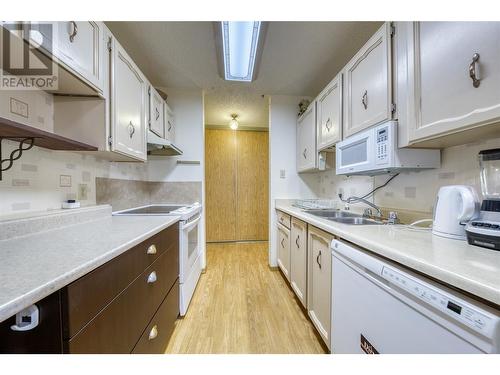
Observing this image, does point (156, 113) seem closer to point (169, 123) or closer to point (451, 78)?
point (169, 123)

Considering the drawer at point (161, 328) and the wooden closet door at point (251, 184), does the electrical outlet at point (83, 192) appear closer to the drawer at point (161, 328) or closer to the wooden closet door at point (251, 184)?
the drawer at point (161, 328)

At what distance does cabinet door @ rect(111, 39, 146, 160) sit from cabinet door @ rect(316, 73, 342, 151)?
5.31 feet

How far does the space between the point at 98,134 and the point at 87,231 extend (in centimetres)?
57

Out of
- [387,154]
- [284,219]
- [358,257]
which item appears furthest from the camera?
[284,219]

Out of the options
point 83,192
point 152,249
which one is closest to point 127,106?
point 83,192

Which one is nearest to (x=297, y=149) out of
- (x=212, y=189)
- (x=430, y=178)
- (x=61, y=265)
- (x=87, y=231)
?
(x=430, y=178)

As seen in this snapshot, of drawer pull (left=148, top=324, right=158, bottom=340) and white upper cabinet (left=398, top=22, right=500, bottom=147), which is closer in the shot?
white upper cabinet (left=398, top=22, right=500, bottom=147)

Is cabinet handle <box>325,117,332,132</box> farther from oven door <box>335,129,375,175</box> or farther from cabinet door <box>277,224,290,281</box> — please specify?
cabinet door <box>277,224,290,281</box>

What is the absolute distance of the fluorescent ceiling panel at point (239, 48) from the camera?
1.27 metres

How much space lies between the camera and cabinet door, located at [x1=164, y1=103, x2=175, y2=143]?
2.18 metres

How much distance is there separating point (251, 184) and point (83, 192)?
2.72 meters

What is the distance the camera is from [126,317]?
30.5 inches

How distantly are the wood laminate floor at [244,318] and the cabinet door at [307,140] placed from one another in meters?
1.39

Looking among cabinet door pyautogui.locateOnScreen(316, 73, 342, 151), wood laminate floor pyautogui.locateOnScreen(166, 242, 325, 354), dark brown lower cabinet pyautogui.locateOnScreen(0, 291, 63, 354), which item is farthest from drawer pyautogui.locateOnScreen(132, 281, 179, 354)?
cabinet door pyautogui.locateOnScreen(316, 73, 342, 151)
